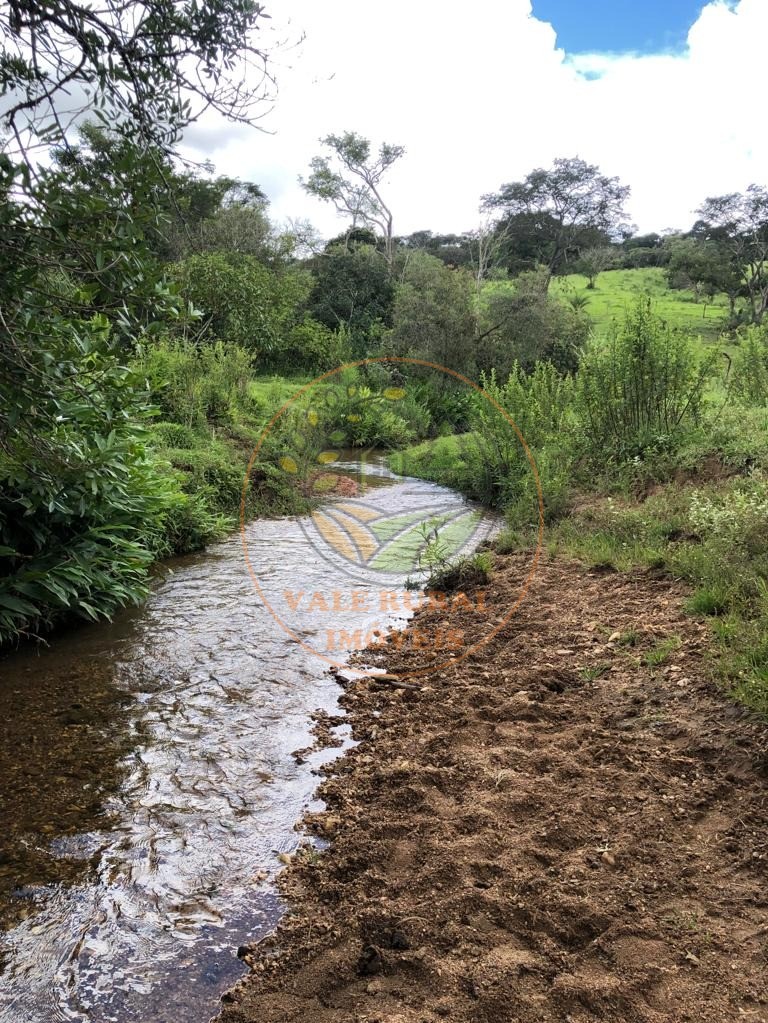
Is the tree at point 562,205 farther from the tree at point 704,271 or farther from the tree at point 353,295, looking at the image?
the tree at point 353,295

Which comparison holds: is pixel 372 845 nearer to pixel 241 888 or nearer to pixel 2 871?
pixel 241 888

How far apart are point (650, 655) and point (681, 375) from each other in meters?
5.13

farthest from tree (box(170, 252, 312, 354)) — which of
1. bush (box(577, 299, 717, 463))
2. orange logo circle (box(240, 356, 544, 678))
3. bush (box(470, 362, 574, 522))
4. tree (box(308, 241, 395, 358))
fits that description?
bush (box(577, 299, 717, 463))

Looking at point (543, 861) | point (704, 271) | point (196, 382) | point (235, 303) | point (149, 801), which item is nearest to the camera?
point (543, 861)

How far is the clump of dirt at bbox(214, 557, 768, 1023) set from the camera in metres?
2.04

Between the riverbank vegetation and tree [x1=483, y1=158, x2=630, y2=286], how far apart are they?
1672 cm

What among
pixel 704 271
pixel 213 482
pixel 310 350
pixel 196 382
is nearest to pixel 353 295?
pixel 310 350

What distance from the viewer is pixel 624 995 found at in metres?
1.95

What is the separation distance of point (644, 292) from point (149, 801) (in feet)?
98.7

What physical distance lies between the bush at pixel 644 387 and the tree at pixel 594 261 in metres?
29.4

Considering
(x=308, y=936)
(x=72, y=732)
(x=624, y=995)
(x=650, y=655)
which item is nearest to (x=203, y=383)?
(x=72, y=732)

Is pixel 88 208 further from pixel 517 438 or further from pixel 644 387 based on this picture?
pixel 517 438

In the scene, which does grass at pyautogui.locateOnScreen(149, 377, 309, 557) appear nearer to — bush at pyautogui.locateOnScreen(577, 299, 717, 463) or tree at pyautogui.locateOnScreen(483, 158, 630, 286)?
bush at pyautogui.locateOnScreen(577, 299, 717, 463)

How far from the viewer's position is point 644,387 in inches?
326
